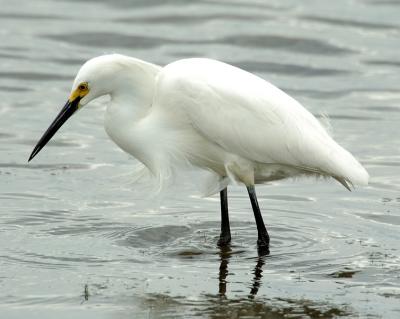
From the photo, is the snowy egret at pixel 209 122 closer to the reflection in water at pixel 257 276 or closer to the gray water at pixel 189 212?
the reflection in water at pixel 257 276

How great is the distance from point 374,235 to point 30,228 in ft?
8.45

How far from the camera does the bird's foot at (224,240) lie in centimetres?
791

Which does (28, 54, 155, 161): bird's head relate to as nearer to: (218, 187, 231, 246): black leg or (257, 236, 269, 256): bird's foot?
(218, 187, 231, 246): black leg

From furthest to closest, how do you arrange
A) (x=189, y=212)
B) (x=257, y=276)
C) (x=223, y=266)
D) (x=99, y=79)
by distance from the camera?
(x=189, y=212) < (x=99, y=79) < (x=223, y=266) < (x=257, y=276)

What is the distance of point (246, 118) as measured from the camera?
7855 mm

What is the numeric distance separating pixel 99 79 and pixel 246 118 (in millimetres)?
1096

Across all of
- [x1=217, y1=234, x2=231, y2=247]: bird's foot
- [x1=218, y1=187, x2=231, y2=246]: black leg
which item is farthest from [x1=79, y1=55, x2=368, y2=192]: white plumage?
[x1=217, y1=234, x2=231, y2=247]: bird's foot

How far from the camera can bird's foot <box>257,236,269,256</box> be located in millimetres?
7724

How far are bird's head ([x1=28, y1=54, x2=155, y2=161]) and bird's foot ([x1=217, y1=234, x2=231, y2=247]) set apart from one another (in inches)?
51.7

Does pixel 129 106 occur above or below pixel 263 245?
above

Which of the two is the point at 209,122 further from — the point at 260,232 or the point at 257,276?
the point at 257,276

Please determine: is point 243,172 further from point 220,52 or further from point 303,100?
point 220,52

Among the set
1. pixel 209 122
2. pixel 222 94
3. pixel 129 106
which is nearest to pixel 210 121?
pixel 209 122

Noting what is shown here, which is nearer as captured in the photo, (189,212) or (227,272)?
(227,272)
